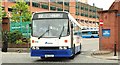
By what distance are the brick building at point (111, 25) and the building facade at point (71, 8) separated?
155 ft

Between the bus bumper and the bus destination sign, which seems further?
the bus destination sign

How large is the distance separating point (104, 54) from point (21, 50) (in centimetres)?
840

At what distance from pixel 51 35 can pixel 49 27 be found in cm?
52

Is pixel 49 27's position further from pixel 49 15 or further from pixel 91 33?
pixel 91 33

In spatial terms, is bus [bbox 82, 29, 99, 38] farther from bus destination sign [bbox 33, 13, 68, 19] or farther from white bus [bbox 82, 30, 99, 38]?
bus destination sign [bbox 33, 13, 68, 19]

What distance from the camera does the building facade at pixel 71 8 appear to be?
255 ft

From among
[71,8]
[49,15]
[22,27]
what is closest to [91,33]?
[71,8]

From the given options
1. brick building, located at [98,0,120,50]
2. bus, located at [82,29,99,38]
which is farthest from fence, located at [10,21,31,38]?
bus, located at [82,29,99,38]

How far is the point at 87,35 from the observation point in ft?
251

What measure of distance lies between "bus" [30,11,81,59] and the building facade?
52857 millimetres

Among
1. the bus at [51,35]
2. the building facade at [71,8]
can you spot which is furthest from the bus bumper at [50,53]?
the building facade at [71,8]

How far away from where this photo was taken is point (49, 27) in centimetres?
A: 1820

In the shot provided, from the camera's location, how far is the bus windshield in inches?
711

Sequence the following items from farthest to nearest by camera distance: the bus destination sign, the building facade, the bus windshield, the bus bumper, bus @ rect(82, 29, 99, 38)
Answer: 1. the building facade
2. bus @ rect(82, 29, 99, 38)
3. the bus destination sign
4. the bus windshield
5. the bus bumper
